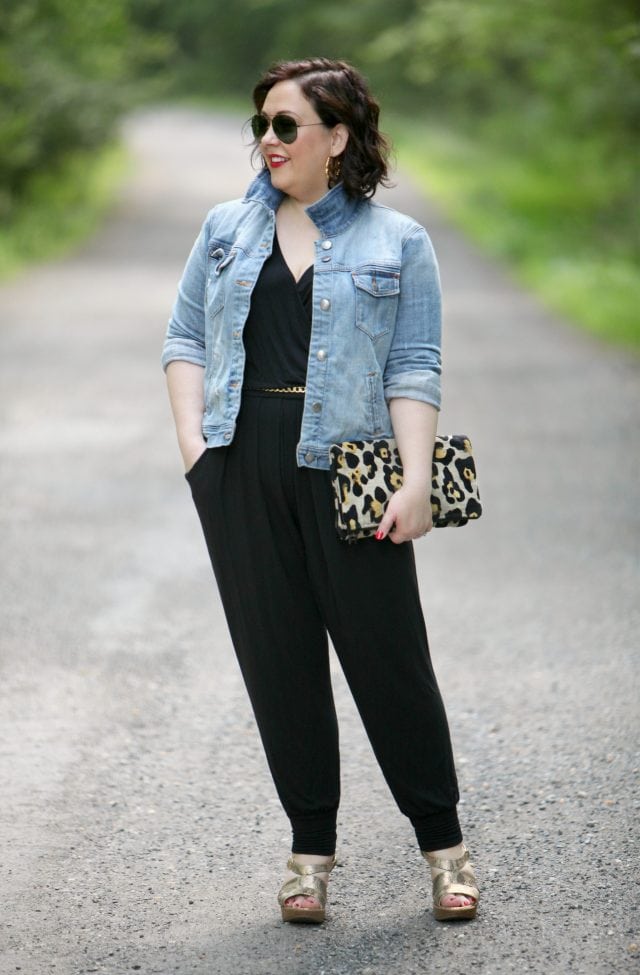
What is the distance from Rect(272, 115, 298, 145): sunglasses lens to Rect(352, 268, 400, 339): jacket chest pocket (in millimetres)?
338

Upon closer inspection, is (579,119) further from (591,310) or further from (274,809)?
(274,809)

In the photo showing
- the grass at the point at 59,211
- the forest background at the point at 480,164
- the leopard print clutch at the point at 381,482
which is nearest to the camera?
the leopard print clutch at the point at 381,482

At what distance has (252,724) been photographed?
4734mm

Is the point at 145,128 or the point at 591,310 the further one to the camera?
the point at 145,128

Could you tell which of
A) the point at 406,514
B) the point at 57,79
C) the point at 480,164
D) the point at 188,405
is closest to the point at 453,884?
the point at 406,514

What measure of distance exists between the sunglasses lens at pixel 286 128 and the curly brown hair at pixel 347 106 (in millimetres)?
64

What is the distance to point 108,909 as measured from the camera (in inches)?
134

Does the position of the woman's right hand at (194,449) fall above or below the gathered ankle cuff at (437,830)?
above

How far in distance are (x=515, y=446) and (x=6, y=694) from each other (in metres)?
4.82

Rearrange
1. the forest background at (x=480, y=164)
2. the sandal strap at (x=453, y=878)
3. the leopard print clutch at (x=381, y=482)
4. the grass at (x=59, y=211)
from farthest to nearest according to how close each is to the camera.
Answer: the grass at (x=59, y=211) → the forest background at (x=480, y=164) → the sandal strap at (x=453, y=878) → the leopard print clutch at (x=381, y=482)

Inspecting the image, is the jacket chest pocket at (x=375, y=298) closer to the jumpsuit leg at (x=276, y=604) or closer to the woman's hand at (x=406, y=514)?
the jumpsuit leg at (x=276, y=604)

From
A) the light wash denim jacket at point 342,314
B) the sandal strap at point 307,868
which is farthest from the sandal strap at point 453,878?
the light wash denim jacket at point 342,314

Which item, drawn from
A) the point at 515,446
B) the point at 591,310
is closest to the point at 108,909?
the point at 515,446

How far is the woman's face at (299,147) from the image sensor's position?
3.18 metres
